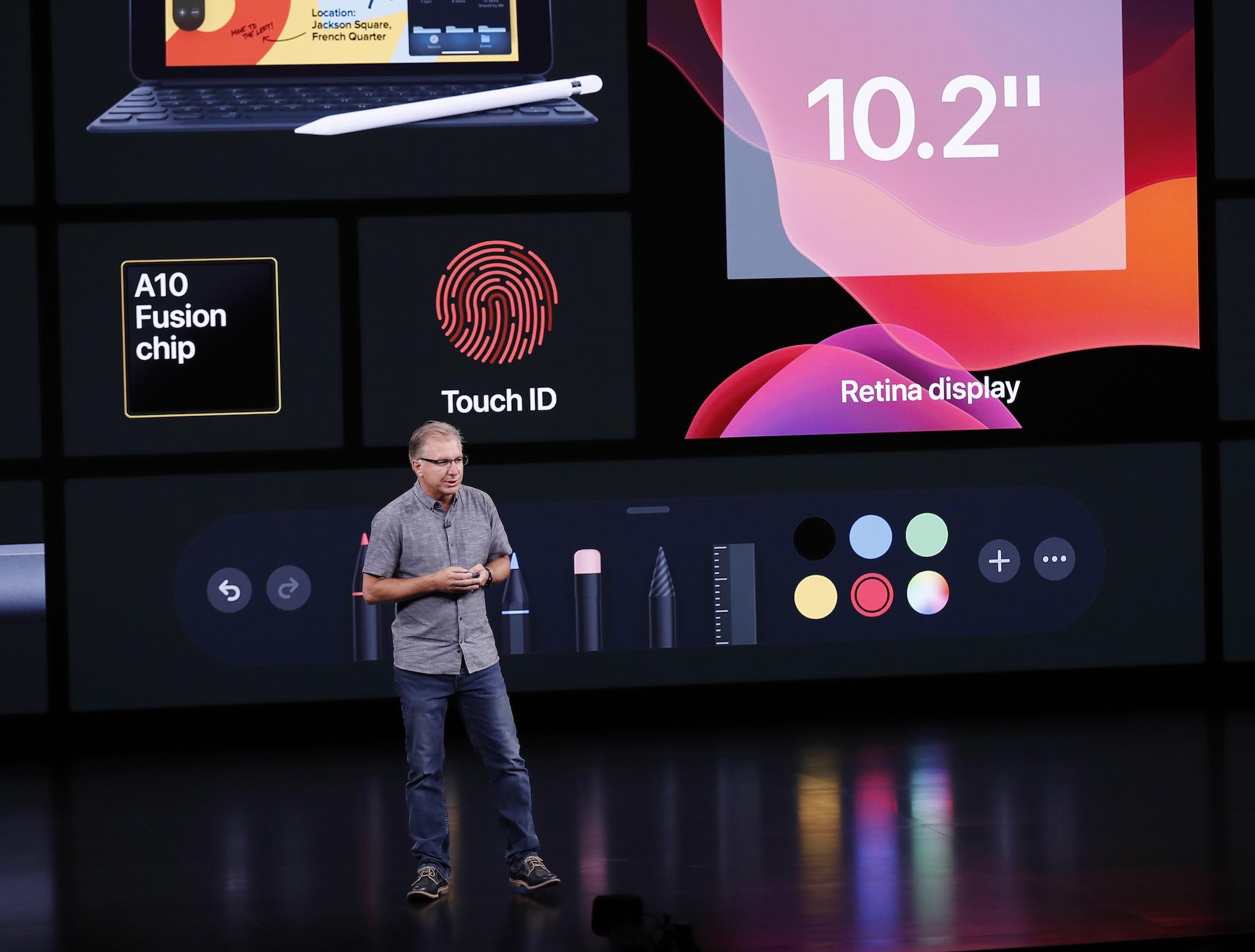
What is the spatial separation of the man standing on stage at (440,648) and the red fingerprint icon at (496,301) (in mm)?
2760

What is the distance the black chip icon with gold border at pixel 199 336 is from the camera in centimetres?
770

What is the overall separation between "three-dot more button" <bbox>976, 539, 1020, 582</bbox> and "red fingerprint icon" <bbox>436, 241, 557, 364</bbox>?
2.31 meters

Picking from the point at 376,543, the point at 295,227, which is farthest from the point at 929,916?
the point at 295,227

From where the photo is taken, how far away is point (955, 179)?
26.5ft

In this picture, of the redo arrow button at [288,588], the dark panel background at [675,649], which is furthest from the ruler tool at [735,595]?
the redo arrow button at [288,588]

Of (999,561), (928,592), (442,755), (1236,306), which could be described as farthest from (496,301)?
(1236,306)

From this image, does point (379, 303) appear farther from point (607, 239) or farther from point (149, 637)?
point (149, 637)

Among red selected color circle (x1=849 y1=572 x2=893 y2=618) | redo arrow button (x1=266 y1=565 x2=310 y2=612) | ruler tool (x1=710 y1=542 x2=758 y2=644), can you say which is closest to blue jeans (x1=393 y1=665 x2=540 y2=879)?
redo arrow button (x1=266 y1=565 x2=310 y2=612)

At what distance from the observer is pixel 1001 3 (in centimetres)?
809

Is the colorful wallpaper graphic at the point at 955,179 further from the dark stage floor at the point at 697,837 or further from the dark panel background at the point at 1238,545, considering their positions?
the dark stage floor at the point at 697,837

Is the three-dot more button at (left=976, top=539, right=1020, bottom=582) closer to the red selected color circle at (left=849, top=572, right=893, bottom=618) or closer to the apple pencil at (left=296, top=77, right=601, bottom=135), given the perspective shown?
the red selected color circle at (left=849, top=572, right=893, bottom=618)

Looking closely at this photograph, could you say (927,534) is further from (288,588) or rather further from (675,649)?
(288,588)

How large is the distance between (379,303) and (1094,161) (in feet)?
11.2

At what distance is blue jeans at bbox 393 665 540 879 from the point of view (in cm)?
497
